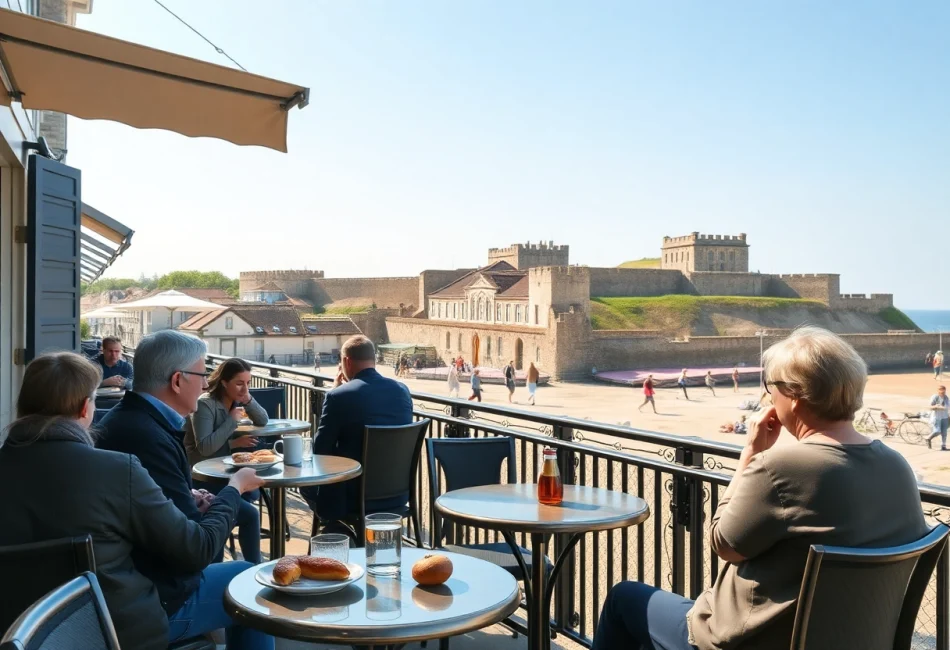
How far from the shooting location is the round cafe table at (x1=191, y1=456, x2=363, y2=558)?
12.1 ft

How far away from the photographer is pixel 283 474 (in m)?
3.81

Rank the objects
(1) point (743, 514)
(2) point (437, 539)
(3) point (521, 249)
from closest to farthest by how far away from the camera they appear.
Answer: (1) point (743, 514) → (2) point (437, 539) → (3) point (521, 249)

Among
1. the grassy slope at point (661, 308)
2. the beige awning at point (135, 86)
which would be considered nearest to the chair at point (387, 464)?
the beige awning at point (135, 86)

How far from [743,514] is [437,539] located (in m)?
2.46

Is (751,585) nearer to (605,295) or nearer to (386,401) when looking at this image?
(386,401)

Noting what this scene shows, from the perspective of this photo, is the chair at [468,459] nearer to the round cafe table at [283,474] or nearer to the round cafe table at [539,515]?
the round cafe table at [283,474]

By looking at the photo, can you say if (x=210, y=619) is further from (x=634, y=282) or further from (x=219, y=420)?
(x=634, y=282)

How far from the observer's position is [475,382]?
3803cm

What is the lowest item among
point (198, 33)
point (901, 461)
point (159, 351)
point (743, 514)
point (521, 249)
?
point (743, 514)

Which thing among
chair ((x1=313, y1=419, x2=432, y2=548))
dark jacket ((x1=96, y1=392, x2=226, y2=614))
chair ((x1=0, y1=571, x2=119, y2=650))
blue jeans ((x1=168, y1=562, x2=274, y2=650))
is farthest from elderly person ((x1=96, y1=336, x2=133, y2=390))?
chair ((x1=0, y1=571, x2=119, y2=650))

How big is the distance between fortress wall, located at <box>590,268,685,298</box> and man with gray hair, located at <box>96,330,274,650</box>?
80059 millimetres

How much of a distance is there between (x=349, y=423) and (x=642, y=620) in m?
2.25

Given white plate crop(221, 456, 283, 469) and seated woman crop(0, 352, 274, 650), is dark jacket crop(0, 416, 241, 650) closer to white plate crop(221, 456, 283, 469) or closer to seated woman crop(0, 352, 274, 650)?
seated woman crop(0, 352, 274, 650)

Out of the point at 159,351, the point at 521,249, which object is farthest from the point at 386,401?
the point at 521,249
